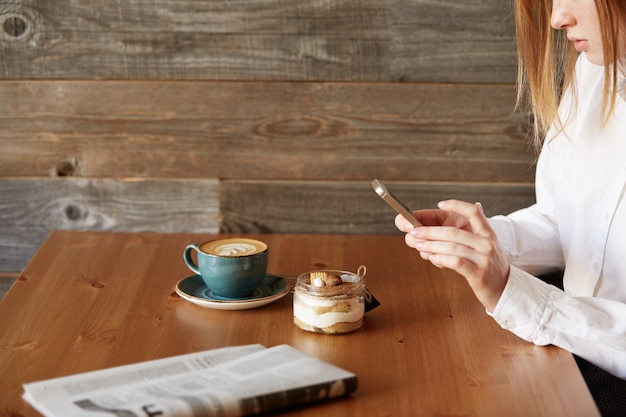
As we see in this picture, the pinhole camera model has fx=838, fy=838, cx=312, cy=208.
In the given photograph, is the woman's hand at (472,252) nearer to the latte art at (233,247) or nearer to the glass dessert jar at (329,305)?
the glass dessert jar at (329,305)

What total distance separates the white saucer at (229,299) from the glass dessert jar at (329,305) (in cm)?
10

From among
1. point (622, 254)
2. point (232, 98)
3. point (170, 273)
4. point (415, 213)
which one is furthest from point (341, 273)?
point (232, 98)

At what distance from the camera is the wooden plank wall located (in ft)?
6.00

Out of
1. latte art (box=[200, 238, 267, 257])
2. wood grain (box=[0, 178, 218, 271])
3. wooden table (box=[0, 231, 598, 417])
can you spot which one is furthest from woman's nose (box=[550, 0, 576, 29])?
wood grain (box=[0, 178, 218, 271])

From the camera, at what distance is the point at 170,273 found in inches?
60.2

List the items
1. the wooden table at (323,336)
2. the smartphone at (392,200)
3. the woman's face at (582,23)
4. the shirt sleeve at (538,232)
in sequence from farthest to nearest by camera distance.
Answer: the shirt sleeve at (538,232) < the woman's face at (582,23) < the smartphone at (392,200) < the wooden table at (323,336)

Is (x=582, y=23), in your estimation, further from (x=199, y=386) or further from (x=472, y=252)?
(x=199, y=386)

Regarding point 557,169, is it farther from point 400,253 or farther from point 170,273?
point 170,273

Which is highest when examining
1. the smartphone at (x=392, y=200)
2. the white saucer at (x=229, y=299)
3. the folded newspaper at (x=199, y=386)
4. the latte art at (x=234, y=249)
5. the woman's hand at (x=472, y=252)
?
the smartphone at (x=392, y=200)

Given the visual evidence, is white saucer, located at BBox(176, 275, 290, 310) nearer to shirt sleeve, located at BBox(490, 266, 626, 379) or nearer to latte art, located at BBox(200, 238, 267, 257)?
latte art, located at BBox(200, 238, 267, 257)

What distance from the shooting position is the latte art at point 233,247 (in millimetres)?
1380

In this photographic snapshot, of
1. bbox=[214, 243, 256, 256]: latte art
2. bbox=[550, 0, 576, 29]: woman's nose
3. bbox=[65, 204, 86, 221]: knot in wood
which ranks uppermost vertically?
bbox=[550, 0, 576, 29]: woman's nose

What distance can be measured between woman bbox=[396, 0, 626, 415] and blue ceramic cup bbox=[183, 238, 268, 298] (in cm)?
24

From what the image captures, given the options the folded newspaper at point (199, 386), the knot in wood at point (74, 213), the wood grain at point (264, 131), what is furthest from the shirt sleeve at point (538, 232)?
the knot in wood at point (74, 213)
